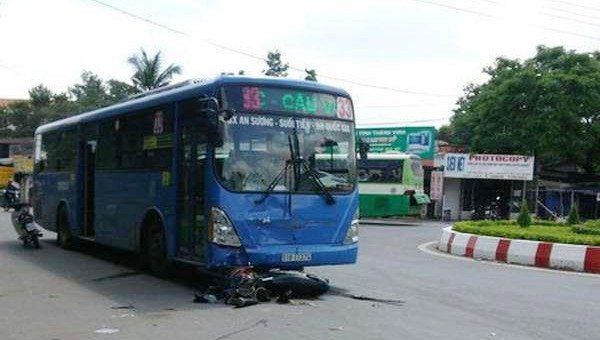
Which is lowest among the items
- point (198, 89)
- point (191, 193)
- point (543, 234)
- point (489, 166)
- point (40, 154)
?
point (543, 234)

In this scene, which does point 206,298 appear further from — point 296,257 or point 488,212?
point 488,212

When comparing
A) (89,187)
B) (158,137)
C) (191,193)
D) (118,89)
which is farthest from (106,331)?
(118,89)

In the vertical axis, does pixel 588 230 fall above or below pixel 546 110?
below

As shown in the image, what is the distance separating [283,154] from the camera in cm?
1020

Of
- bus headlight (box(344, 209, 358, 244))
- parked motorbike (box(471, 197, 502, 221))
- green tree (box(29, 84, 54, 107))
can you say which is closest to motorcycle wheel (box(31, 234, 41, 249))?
bus headlight (box(344, 209, 358, 244))

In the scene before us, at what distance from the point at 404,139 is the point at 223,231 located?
33.5 meters

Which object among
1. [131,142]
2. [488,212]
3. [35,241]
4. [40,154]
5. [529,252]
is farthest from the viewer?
[488,212]

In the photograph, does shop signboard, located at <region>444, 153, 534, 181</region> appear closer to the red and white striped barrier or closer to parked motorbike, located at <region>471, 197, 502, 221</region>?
parked motorbike, located at <region>471, 197, 502, 221</region>

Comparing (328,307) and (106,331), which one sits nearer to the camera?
(106,331)

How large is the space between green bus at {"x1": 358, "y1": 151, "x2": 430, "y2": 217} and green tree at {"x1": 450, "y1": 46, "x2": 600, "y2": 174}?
1025 centimetres

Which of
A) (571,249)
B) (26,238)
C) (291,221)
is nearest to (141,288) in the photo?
(291,221)

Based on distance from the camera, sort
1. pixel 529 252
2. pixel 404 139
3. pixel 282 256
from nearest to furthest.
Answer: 1. pixel 282 256
2. pixel 529 252
3. pixel 404 139

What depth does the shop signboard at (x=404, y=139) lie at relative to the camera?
4153 cm

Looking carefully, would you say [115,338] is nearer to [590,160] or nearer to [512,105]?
[512,105]
